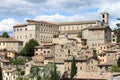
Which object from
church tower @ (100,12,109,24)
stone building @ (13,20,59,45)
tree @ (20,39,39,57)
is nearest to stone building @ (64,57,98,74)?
tree @ (20,39,39,57)

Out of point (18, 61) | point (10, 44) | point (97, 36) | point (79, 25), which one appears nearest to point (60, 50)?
point (18, 61)

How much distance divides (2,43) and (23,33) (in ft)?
30.0

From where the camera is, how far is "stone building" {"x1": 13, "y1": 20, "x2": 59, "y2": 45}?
10038 centimetres

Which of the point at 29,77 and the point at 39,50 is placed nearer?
the point at 29,77

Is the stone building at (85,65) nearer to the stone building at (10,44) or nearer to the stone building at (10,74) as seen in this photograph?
the stone building at (10,74)

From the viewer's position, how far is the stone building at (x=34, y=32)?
100375 millimetres

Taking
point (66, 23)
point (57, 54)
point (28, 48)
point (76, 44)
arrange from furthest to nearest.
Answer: point (66, 23) < point (28, 48) < point (76, 44) < point (57, 54)

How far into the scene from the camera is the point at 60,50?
77312 mm

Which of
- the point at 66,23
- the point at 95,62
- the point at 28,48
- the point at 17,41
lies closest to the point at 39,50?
the point at 28,48

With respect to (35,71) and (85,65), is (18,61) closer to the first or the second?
(35,71)

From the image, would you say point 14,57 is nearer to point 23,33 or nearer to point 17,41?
point 17,41

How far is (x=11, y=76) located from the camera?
70875 millimetres

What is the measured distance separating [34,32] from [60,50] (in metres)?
24.5

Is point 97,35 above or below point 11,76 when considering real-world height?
above
